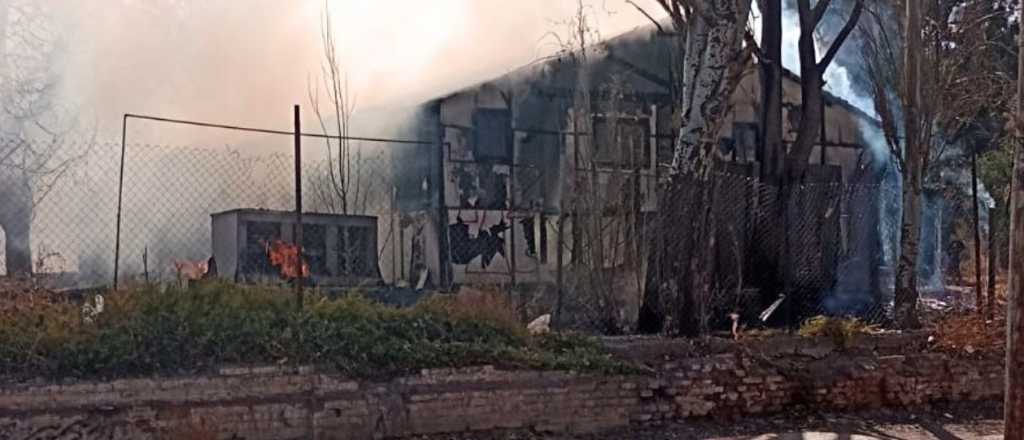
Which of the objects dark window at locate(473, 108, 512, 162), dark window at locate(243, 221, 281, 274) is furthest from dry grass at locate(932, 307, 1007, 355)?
dark window at locate(473, 108, 512, 162)

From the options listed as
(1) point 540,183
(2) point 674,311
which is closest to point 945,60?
(2) point 674,311

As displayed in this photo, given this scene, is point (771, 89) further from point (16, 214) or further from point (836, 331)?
point (16, 214)

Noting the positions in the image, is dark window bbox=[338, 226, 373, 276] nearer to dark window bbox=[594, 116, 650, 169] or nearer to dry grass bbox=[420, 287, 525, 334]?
dark window bbox=[594, 116, 650, 169]

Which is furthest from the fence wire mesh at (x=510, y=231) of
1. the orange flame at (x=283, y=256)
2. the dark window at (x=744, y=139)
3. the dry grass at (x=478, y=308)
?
the dark window at (x=744, y=139)

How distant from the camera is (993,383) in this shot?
1018cm

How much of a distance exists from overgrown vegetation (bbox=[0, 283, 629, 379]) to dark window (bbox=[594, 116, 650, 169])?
552cm

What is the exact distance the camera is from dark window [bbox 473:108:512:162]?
1864 centimetres

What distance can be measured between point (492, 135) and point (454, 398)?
1148 centimetres

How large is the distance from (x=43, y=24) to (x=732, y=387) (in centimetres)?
1502

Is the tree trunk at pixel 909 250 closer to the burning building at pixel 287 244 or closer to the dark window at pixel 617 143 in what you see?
the dark window at pixel 617 143

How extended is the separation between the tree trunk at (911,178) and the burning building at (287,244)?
682cm

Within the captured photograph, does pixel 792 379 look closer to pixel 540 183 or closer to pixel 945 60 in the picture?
pixel 945 60

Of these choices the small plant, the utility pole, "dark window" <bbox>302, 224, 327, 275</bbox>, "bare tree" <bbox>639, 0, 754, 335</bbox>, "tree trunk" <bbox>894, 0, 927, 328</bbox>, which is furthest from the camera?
"dark window" <bbox>302, 224, 327, 275</bbox>

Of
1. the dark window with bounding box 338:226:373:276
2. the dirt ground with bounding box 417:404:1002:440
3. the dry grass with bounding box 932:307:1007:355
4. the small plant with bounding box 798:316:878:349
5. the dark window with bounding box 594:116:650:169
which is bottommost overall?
the dirt ground with bounding box 417:404:1002:440
